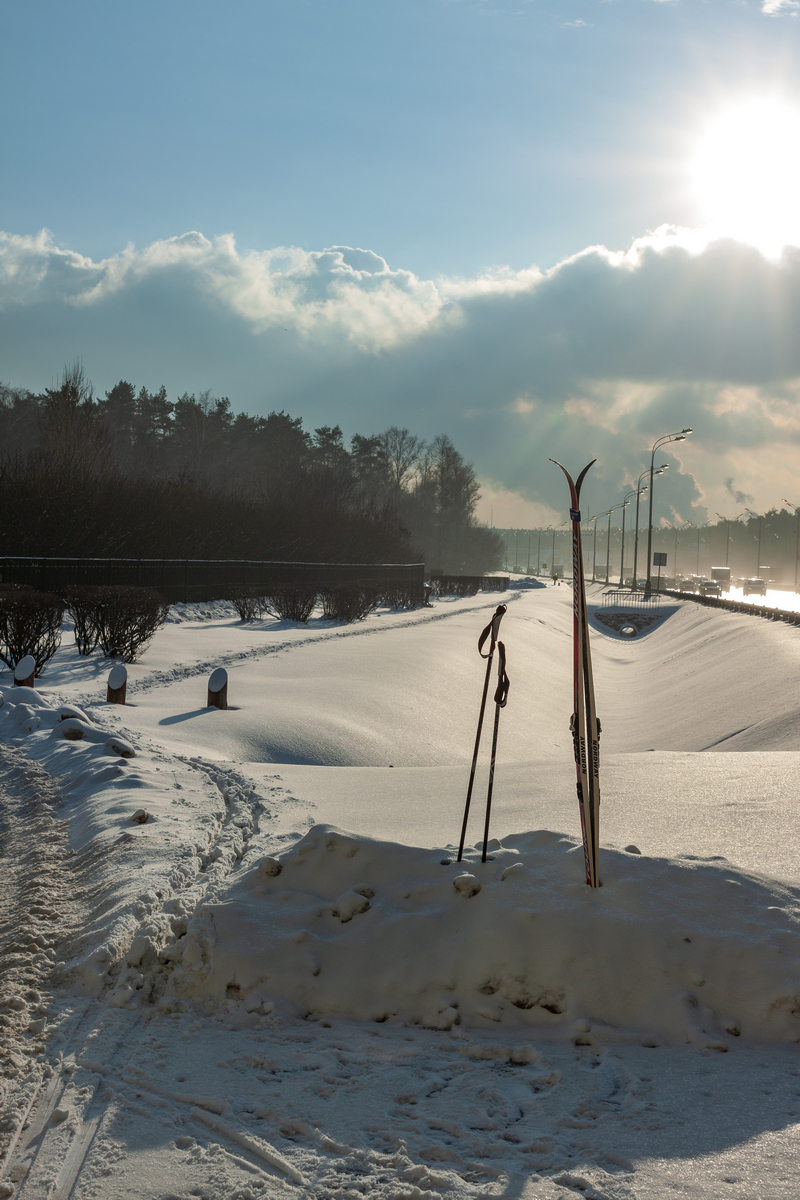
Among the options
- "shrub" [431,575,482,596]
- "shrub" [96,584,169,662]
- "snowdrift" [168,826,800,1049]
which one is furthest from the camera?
"shrub" [431,575,482,596]

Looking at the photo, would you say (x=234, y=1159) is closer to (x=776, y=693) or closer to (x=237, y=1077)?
(x=237, y=1077)

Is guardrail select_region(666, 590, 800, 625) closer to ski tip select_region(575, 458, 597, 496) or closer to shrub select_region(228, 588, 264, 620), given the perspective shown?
shrub select_region(228, 588, 264, 620)

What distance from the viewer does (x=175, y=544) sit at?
3130 centimetres

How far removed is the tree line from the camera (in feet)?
86.8

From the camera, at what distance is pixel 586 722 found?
3.96 metres

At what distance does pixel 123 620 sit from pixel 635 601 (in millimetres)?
40767

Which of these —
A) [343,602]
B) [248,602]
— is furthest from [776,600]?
[248,602]

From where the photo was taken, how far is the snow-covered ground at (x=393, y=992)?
2.62 metres

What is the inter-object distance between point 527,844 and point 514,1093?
1.75 metres

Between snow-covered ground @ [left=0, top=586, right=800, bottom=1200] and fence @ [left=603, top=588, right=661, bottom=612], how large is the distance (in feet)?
128

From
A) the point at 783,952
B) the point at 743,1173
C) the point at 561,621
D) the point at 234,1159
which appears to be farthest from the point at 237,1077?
the point at 561,621

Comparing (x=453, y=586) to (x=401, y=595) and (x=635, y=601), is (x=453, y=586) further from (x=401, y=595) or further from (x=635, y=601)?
(x=401, y=595)

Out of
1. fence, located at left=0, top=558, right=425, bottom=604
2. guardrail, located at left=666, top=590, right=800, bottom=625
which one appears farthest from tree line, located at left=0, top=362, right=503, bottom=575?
guardrail, located at left=666, top=590, right=800, bottom=625

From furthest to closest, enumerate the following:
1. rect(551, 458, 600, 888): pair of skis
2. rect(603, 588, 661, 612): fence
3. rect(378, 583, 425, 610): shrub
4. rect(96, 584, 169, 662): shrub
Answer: rect(603, 588, 661, 612): fence → rect(378, 583, 425, 610): shrub → rect(96, 584, 169, 662): shrub → rect(551, 458, 600, 888): pair of skis
